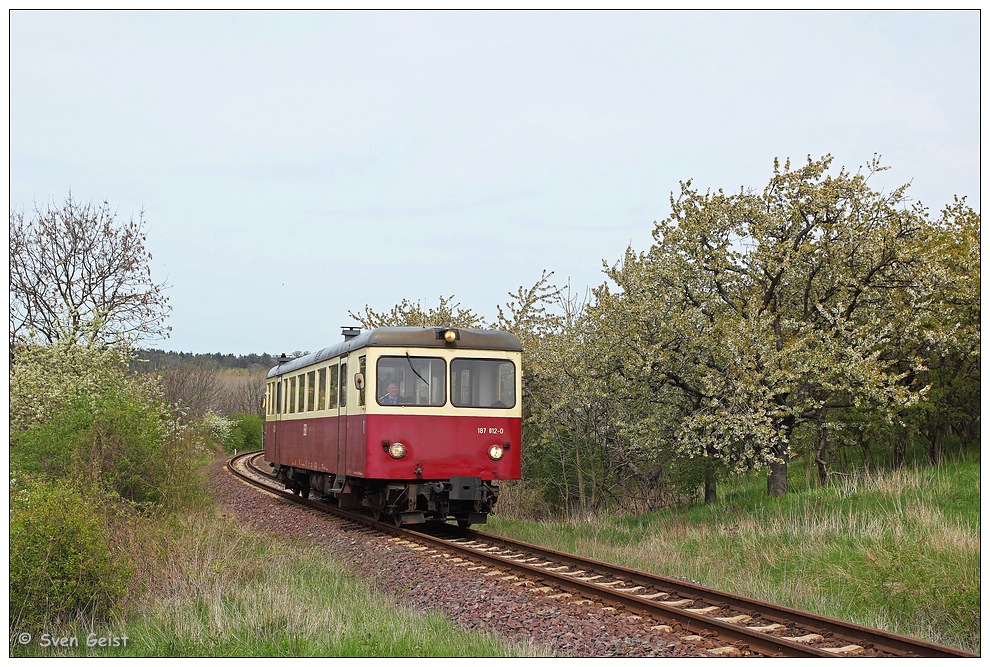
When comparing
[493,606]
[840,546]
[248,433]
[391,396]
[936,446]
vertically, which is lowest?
[493,606]

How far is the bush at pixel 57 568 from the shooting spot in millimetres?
7668

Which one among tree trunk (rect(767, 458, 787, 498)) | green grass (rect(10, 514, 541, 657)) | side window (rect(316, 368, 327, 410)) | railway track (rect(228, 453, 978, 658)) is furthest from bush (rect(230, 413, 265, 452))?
green grass (rect(10, 514, 541, 657))

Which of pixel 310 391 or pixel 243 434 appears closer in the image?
pixel 310 391

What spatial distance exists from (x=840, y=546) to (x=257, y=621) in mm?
6357

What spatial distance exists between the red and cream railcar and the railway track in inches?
52.5

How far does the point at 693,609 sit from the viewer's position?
8.14 meters

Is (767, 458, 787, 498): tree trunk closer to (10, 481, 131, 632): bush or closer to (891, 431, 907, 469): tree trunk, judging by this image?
(891, 431, 907, 469): tree trunk

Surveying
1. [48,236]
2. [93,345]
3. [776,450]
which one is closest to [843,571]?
[776,450]

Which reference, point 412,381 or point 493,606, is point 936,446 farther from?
point 493,606

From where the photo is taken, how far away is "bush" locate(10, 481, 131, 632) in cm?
767

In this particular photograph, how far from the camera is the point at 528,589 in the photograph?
30.6ft

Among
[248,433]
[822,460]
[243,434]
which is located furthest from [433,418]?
[248,433]

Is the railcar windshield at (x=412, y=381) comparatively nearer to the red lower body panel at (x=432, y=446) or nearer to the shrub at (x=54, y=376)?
the red lower body panel at (x=432, y=446)

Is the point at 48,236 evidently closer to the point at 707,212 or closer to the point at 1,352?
the point at 707,212
